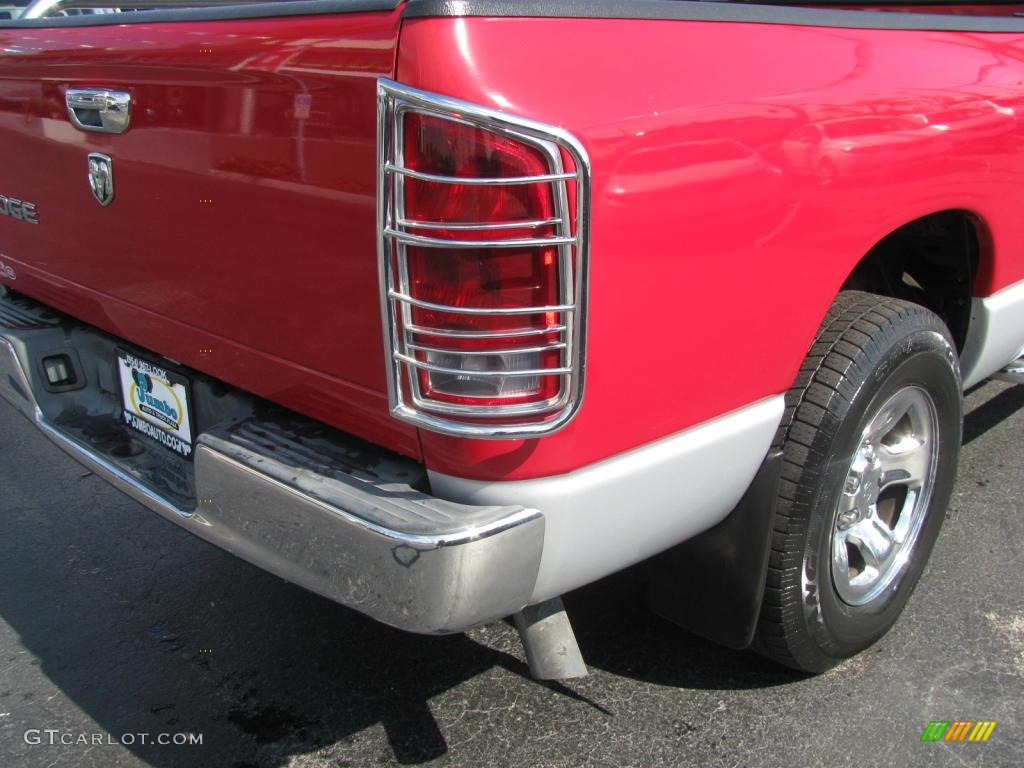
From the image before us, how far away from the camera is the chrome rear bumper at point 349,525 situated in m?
1.64

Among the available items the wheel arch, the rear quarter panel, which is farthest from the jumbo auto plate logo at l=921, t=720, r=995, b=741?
the wheel arch

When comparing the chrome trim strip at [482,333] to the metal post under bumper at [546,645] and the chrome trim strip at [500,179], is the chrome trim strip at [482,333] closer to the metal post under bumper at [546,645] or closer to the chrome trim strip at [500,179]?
the chrome trim strip at [500,179]

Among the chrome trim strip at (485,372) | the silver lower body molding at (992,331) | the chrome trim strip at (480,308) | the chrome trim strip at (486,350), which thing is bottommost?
the silver lower body molding at (992,331)

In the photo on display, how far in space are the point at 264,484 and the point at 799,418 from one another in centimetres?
115

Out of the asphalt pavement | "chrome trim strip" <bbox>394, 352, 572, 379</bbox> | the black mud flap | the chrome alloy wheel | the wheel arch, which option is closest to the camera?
"chrome trim strip" <bbox>394, 352, 572, 379</bbox>

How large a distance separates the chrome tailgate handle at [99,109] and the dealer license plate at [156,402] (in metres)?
0.57

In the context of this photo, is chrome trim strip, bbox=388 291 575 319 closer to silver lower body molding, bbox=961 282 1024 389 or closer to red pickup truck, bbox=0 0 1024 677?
red pickup truck, bbox=0 0 1024 677

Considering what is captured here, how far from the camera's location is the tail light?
1521 mm

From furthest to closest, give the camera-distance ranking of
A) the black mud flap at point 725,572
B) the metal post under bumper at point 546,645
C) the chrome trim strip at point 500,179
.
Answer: the black mud flap at point 725,572, the metal post under bumper at point 546,645, the chrome trim strip at point 500,179

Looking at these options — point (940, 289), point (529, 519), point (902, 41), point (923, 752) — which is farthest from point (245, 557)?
point (940, 289)

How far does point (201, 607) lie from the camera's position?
2891 mm

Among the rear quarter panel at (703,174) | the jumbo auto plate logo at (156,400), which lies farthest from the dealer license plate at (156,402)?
the rear quarter panel at (703,174)

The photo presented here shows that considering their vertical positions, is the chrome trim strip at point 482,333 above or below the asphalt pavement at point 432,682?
above

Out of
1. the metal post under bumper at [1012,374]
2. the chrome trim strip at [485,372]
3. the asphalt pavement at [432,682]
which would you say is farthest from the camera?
the metal post under bumper at [1012,374]
